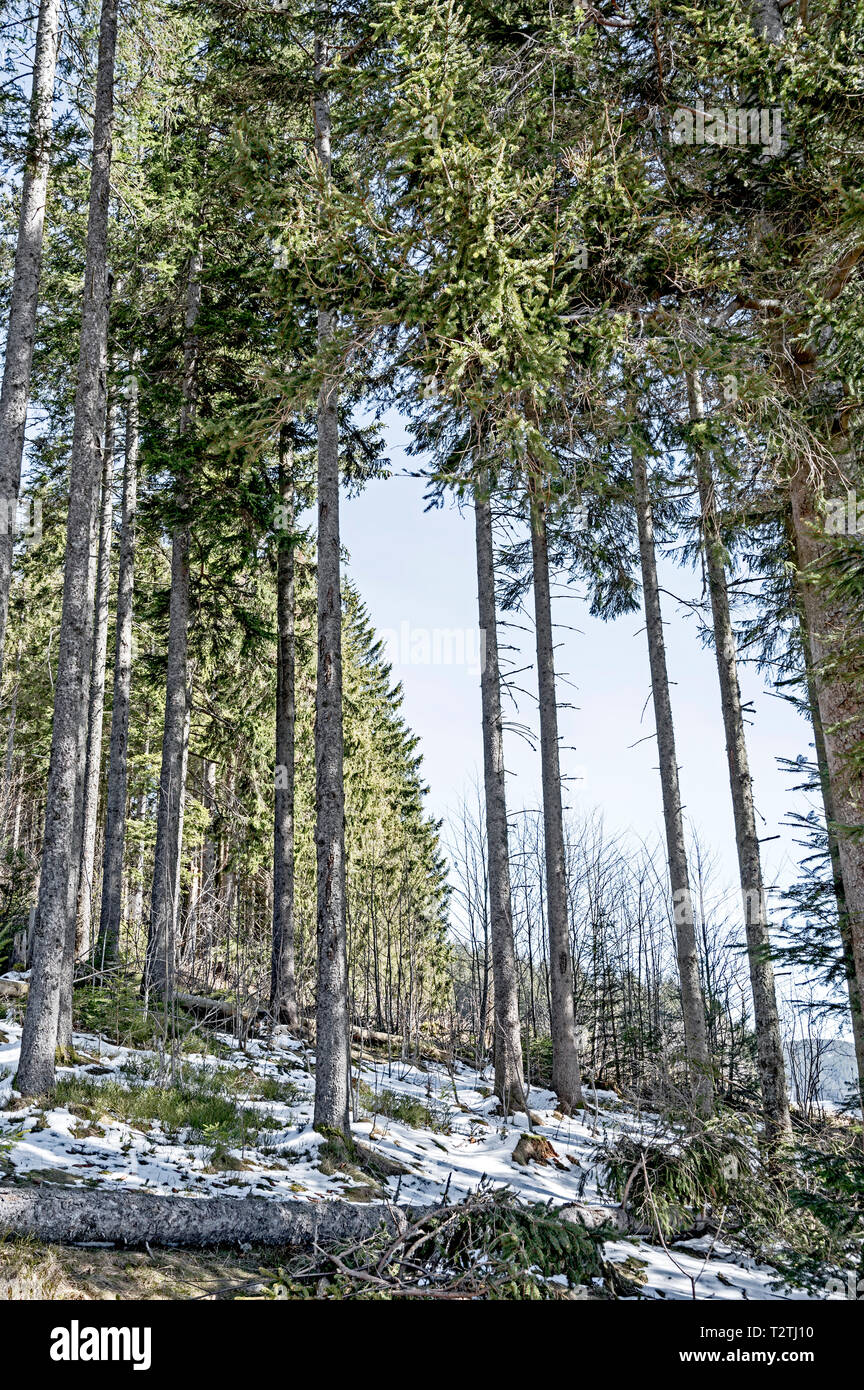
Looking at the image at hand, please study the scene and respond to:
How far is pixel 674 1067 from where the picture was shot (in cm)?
1211

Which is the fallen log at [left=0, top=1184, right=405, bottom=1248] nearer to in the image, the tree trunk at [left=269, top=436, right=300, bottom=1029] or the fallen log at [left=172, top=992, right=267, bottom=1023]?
the fallen log at [left=172, top=992, right=267, bottom=1023]

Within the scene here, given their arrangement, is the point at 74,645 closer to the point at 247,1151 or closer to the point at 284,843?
the point at 247,1151

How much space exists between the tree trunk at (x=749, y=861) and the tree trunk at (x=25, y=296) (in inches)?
282

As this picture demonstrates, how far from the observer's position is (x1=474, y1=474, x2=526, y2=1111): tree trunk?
1146 centimetres

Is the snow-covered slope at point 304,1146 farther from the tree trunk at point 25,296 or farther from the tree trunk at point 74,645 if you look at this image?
the tree trunk at point 25,296

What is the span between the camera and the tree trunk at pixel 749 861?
10.0 meters

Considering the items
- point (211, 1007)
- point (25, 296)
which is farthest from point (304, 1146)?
point (25, 296)

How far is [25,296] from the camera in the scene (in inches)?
358

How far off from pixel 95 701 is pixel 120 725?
31.1 inches

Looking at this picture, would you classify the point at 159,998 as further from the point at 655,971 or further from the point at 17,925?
the point at 655,971

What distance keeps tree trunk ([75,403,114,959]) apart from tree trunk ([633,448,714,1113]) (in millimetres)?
8777

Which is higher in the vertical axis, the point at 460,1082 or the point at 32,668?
the point at 32,668
